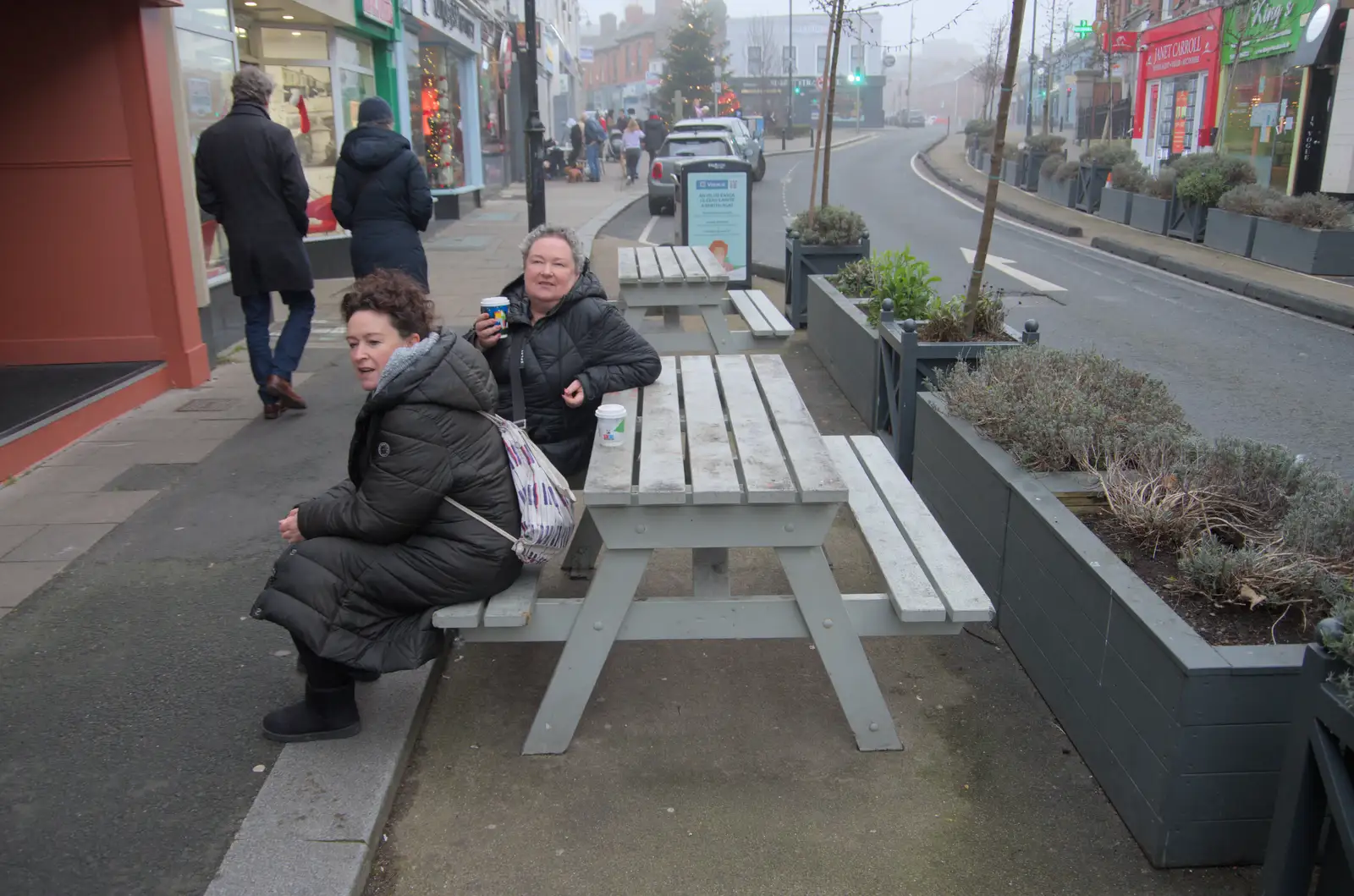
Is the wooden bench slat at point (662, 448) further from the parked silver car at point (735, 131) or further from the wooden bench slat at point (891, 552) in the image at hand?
the parked silver car at point (735, 131)

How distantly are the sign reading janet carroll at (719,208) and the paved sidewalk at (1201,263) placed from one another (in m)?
5.72

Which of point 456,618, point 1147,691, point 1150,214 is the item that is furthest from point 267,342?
point 1150,214

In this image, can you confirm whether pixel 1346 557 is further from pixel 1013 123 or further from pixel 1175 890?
pixel 1013 123

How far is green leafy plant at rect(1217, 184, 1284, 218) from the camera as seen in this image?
1445cm

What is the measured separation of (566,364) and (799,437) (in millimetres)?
994

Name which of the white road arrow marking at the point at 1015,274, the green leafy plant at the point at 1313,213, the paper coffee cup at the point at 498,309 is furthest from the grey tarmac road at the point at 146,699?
the green leafy plant at the point at 1313,213

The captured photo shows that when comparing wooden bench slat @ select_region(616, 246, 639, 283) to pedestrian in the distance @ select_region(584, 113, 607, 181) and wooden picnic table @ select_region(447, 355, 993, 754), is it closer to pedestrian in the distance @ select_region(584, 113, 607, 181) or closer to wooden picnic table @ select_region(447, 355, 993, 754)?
wooden picnic table @ select_region(447, 355, 993, 754)

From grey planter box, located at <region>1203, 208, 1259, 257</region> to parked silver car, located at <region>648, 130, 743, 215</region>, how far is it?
29.2 ft

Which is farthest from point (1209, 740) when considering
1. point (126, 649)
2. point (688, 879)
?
point (126, 649)

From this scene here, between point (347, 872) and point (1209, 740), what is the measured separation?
2134 millimetres

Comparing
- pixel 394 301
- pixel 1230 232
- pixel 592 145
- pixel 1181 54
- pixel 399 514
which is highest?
pixel 1181 54

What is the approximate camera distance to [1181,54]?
29.9m

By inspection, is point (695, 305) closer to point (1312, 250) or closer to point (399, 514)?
point (399, 514)

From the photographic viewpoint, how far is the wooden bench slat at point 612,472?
3.04 meters
